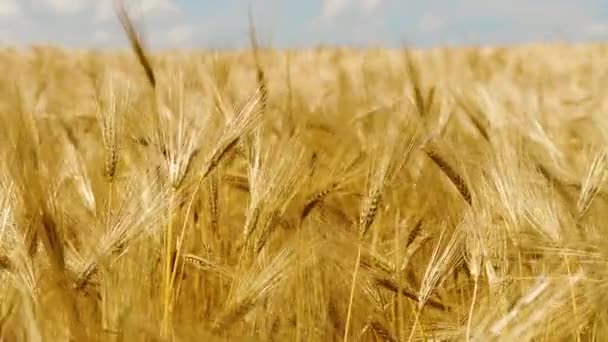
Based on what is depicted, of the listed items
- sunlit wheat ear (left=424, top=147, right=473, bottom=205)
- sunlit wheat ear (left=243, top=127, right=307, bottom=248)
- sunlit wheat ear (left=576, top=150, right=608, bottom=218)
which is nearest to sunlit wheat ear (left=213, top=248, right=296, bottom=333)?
sunlit wheat ear (left=243, top=127, right=307, bottom=248)

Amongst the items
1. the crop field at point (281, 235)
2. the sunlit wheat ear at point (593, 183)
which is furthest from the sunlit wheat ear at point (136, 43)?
the sunlit wheat ear at point (593, 183)

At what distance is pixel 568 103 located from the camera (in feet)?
12.1

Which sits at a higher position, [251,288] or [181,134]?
[181,134]

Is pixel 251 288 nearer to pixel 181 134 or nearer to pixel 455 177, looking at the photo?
pixel 181 134

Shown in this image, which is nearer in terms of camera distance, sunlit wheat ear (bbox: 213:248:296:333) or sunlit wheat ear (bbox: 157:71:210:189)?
sunlit wheat ear (bbox: 213:248:296:333)

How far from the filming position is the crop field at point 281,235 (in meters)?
0.88

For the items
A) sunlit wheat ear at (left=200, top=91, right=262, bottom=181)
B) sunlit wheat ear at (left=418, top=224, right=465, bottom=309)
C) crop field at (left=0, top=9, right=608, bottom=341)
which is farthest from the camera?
sunlit wheat ear at (left=200, top=91, right=262, bottom=181)

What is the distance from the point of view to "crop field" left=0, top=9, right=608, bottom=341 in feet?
2.89

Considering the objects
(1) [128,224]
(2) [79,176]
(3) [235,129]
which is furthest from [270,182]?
(2) [79,176]

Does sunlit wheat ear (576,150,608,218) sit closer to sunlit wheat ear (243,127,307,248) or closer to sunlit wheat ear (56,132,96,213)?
sunlit wheat ear (243,127,307,248)

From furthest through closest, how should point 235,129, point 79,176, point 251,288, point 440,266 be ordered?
point 79,176 → point 235,129 → point 440,266 → point 251,288

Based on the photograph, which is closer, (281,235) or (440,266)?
(440,266)

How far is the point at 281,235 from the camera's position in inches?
53.9

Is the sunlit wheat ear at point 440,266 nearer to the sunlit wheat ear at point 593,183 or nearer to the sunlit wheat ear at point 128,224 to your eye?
the sunlit wheat ear at point 593,183
